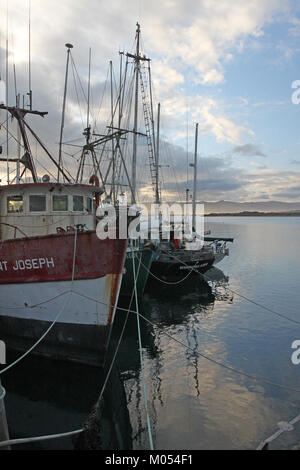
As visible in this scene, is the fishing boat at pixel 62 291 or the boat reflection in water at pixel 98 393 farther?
the fishing boat at pixel 62 291

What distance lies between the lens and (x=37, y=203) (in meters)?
11.5

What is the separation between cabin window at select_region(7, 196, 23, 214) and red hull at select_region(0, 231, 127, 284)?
2.08 meters

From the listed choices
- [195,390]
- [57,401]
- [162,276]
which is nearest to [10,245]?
[57,401]

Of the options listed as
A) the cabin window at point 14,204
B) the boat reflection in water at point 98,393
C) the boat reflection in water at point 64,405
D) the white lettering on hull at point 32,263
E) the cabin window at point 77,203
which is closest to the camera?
the boat reflection in water at point 64,405

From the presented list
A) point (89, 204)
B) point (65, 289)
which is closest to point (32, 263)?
point (65, 289)

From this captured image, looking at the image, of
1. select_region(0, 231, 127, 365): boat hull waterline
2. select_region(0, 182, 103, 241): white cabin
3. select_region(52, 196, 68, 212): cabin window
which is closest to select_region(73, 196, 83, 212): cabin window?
select_region(0, 182, 103, 241): white cabin

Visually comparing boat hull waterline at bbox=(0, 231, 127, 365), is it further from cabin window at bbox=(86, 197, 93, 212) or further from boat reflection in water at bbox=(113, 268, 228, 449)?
cabin window at bbox=(86, 197, 93, 212)

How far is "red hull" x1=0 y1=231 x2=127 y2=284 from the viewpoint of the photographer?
9.02m

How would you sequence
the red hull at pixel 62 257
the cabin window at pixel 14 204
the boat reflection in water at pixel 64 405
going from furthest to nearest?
the cabin window at pixel 14 204
the red hull at pixel 62 257
the boat reflection in water at pixel 64 405

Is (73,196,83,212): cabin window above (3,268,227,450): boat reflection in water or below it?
above

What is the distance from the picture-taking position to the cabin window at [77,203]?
1184 cm

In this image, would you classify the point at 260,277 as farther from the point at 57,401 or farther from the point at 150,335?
the point at 57,401

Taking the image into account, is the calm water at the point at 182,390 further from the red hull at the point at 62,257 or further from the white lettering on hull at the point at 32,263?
the white lettering on hull at the point at 32,263

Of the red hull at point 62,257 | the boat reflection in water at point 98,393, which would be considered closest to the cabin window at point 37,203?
the red hull at point 62,257
